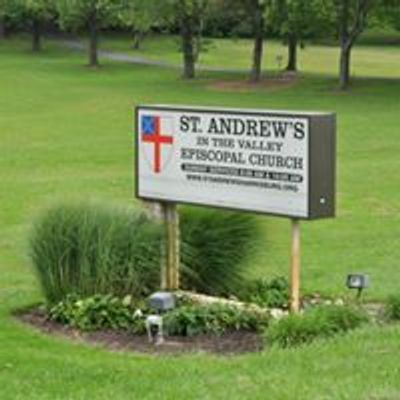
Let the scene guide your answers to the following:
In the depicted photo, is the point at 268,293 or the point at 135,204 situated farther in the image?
the point at 135,204

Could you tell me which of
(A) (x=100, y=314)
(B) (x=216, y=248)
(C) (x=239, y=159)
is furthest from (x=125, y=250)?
(C) (x=239, y=159)

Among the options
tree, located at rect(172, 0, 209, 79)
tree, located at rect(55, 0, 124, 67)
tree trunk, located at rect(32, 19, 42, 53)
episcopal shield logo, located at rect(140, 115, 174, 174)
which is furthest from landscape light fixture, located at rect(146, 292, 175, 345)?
tree trunk, located at rect(32, 19, 42, 53)

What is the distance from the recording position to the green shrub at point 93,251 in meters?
9.70

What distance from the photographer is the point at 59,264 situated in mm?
9836

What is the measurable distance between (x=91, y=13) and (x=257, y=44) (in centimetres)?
1276

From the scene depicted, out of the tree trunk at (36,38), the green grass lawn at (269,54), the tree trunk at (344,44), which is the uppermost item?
the tree trunk at (344,44)

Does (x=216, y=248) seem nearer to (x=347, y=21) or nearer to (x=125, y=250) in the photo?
(x=125, y=250)

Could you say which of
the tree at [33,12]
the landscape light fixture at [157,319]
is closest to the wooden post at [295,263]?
the landscape light fixture at [157,319]

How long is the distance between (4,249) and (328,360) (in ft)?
27.0

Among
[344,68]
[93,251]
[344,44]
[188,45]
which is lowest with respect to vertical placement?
[344,68]

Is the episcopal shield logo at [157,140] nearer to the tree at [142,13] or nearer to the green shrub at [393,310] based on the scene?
the green shrub at [393,310]

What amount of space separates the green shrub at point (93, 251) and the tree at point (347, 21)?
40226 mm

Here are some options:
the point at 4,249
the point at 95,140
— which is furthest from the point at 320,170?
the point at 95,140

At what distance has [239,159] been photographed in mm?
9602
